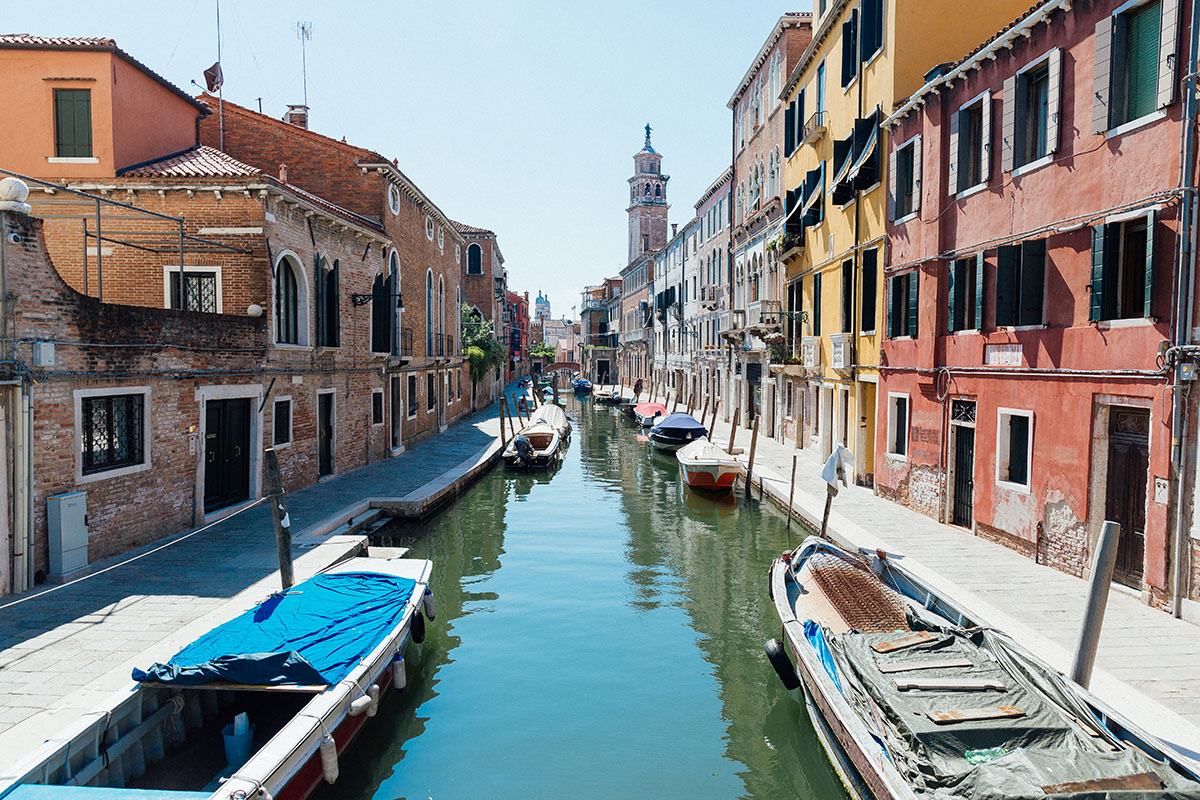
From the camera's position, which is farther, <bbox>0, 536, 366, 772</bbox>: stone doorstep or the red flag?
the red flag

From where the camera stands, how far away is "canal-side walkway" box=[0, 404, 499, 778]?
554 centimetres

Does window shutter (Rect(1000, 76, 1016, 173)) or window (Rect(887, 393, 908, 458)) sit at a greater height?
window shutter (Rect(1000, 76, 1016, 173))

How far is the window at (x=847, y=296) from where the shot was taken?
53.0ft

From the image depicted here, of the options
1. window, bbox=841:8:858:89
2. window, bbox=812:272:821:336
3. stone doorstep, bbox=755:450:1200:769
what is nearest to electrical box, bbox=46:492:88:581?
stone doorstep, bbox=755:450:1200:769

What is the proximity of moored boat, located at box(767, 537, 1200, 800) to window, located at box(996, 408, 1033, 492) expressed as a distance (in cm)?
383

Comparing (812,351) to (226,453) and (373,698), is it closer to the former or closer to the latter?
(226,453)

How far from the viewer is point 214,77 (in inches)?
708

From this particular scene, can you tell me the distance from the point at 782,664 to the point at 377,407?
14221 millimetres

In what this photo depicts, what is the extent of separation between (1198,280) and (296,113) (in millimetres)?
22134

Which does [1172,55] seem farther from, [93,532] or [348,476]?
[348,476]

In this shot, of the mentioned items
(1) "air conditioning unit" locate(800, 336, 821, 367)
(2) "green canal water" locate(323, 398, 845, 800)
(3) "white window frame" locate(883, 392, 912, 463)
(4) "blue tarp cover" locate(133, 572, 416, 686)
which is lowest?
(2) "green canal water" locate(323, 398, 845, 800)

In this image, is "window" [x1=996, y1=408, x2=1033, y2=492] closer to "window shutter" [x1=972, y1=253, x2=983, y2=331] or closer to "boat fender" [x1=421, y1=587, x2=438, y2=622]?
"window shutter" [x1=972, y1=253, x2=983, y2=331]

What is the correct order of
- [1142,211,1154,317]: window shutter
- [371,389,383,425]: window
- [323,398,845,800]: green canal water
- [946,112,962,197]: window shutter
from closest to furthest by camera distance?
[323,398,845,800]: green canal water → [1142,211,1154,317]: window shutter → [946,112,962,197]: window shutter → [371,389,383,425]: window

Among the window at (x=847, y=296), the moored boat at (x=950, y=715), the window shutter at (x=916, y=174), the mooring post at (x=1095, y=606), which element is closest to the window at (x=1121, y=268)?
the mooring post at (x=1095, y=606)
